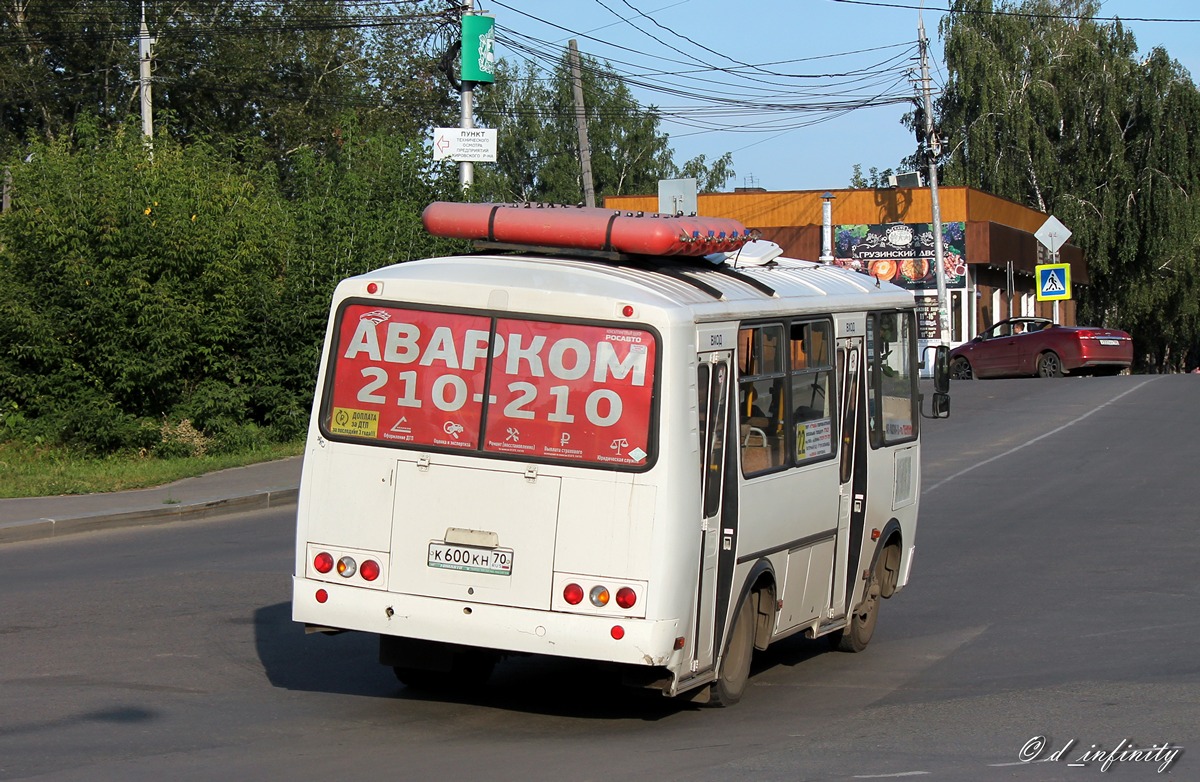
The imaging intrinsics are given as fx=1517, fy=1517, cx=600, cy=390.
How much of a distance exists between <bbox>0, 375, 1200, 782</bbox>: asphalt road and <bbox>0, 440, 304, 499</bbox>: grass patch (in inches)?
96.9

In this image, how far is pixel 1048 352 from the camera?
38688 mm

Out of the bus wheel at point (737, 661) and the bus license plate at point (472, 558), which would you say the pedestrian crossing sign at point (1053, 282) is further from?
the bus license plate at point (472, 558)

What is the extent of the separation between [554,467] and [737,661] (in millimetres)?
1735

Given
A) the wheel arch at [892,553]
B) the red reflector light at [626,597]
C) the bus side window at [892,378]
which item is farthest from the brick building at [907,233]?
the red reflector light at [626,597]

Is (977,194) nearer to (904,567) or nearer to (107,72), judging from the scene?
(107,72)

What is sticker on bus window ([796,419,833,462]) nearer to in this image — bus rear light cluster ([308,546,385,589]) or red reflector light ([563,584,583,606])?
red reflector light ([563,584,583,606])

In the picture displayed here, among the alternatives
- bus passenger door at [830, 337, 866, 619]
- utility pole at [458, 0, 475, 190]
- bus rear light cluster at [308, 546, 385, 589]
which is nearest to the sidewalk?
utility pole at [458, 0, 475, 190]

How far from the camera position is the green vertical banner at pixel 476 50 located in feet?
77.8

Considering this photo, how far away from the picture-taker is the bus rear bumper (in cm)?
727

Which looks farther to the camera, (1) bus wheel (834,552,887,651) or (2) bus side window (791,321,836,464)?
(1) bus wheel (834,552,887,651)

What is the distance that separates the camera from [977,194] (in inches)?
2009

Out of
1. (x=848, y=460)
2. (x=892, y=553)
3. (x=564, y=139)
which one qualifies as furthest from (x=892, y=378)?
(x=564, y=139)

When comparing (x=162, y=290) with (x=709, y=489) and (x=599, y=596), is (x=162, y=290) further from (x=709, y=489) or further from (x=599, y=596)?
(x=599, y=596)

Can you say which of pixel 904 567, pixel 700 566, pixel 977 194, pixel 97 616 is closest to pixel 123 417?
pixel 97 616
